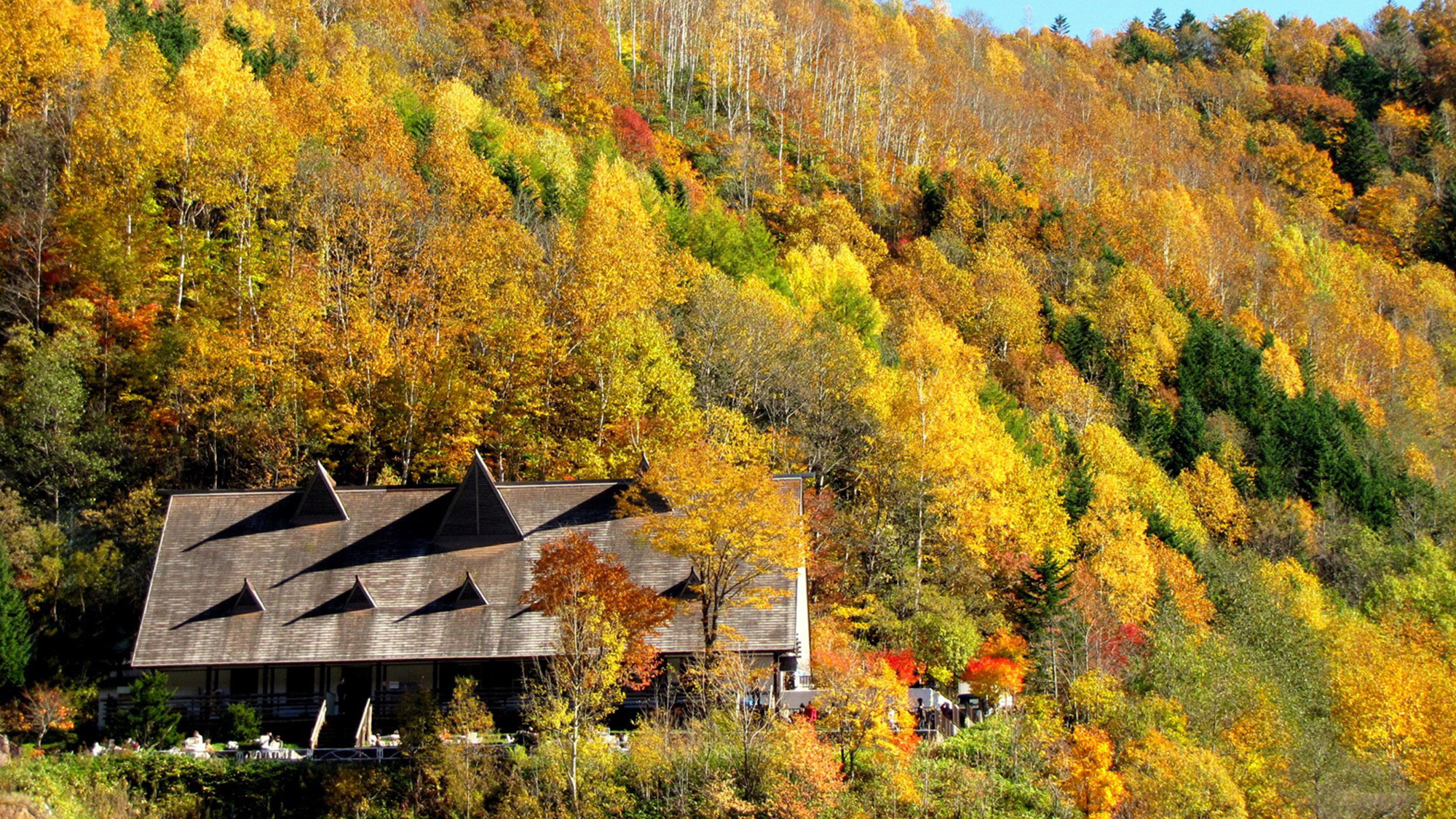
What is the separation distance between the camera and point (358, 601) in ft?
121

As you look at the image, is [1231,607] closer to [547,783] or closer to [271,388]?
[547,783]

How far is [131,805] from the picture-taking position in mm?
31359

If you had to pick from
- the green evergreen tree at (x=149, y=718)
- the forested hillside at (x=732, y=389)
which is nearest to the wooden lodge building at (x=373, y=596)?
the green evergreen tree at (x=149, y=718)

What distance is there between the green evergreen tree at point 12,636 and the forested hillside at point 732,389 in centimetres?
11

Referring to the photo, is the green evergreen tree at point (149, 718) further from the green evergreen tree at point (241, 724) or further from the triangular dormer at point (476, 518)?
the triangular dormer at point (476, 518)

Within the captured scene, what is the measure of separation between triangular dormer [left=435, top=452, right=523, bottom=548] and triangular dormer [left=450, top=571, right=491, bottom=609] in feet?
6.29

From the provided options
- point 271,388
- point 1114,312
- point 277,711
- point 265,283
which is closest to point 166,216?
point 265,283

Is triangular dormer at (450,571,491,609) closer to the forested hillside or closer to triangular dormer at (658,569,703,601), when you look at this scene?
triangular dormer at (658,569,703,601)

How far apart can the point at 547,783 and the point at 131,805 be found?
34.3 feet

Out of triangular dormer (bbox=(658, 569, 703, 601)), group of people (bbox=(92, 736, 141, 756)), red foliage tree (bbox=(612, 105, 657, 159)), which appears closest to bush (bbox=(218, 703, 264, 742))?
group of people (bbox=(92, 736, 141, 756))

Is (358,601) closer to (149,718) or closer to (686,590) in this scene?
(149,718)

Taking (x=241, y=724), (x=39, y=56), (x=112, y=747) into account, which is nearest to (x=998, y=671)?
(x=241, y=724)

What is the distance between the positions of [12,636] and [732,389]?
28947 mm

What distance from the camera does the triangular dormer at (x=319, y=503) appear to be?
38.8 metres
